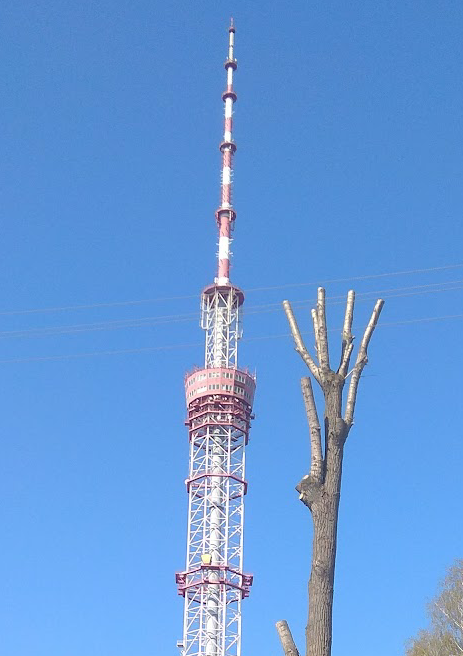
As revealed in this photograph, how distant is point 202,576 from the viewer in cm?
7856

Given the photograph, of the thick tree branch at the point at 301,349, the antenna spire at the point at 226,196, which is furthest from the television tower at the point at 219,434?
the thick tree branch at the point at 301,349

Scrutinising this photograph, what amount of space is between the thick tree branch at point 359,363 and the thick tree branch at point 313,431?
0.43 metres

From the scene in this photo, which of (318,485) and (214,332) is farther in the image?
(214,332)

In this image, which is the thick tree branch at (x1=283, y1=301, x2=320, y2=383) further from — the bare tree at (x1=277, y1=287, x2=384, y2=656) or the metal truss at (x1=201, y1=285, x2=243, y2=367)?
the metal truss at (x1=201, y1=285, x2=243, y2=367)

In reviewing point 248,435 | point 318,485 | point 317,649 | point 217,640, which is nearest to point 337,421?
point 318,485

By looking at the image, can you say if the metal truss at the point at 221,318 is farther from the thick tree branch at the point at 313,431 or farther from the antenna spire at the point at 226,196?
the thick tree branch at the point at 313,431

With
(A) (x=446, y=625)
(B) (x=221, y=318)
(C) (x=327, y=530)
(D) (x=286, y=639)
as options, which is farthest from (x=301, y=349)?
(B) (x=221, y=318)

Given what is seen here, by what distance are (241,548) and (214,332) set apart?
64.1 ft

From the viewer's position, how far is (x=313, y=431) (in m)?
13.1

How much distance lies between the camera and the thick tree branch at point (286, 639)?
12258 mm

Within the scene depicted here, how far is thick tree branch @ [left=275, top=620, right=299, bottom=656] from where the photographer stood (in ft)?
40.2

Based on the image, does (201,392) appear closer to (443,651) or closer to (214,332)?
(214,332)

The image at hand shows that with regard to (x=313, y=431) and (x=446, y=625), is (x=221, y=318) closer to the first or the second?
(x=446, y=625)

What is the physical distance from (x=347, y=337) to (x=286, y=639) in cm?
404
